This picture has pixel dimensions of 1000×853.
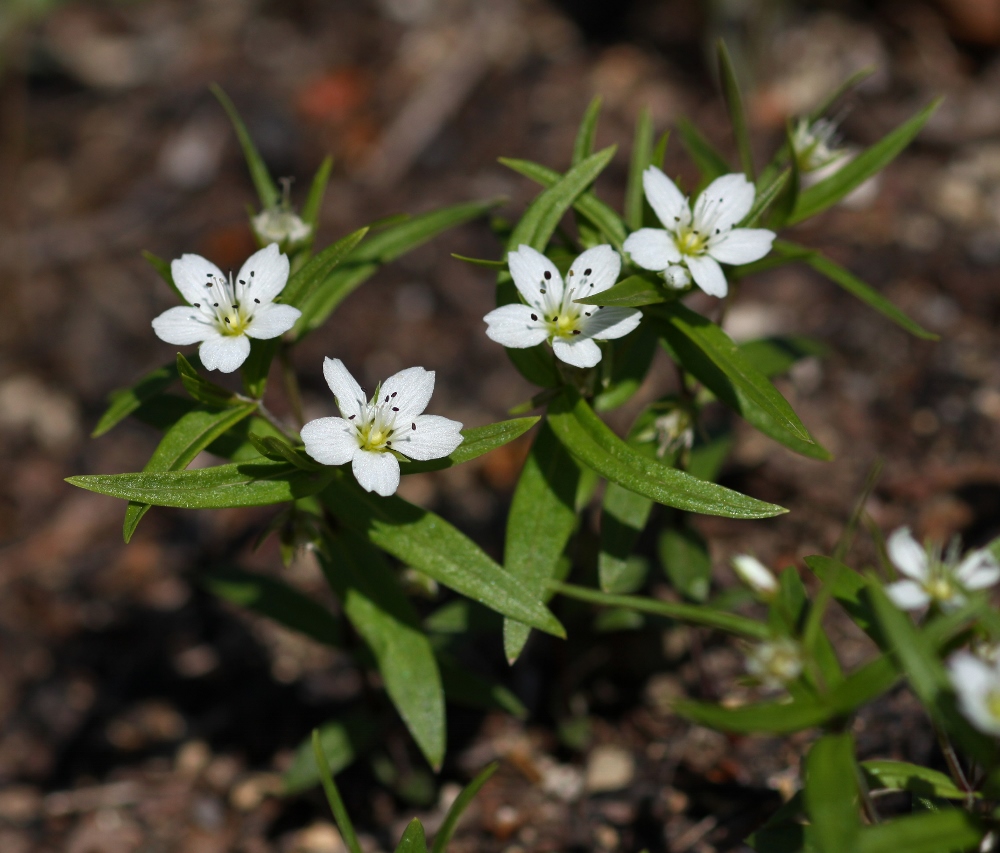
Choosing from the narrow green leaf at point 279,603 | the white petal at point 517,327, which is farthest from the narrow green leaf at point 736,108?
the narrow green leaf at point 279,603

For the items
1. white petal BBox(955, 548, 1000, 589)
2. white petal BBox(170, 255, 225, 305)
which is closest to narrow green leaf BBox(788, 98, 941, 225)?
white petal BBox(955, 548, 1000, 589)

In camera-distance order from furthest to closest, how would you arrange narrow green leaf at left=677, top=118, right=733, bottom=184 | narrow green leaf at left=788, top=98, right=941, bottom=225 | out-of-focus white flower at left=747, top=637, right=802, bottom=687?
narrow green leaf at left=677, top=118, right=733, bottom=184, narrow green leaf at left=788, top=98, right=941, bottom=225, out-of-focus white flower at left=747, top=637, right=802, bottom=687

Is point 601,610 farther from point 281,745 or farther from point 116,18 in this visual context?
point 116,18

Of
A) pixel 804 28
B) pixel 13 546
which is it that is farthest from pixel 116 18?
pixel 804 28

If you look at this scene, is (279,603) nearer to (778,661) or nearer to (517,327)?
(517,327)

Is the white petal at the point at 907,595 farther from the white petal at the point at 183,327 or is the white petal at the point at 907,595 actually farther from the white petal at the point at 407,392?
the white petal at the point at 183,327

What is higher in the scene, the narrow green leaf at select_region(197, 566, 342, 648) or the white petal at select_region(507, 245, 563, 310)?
the white petal at select_region(507, 245, 563, 310)

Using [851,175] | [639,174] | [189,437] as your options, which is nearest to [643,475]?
[639,174]

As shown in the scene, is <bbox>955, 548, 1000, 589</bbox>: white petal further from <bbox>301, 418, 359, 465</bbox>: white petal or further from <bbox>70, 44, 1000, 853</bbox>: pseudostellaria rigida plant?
<bbox>301, 418, 359, 465</bbox>: white petal

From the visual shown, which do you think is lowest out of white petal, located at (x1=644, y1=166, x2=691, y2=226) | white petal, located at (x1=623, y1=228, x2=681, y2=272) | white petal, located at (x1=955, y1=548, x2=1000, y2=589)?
white petal, located at (x1=955, y1=548, x2=1000, y2=589)
